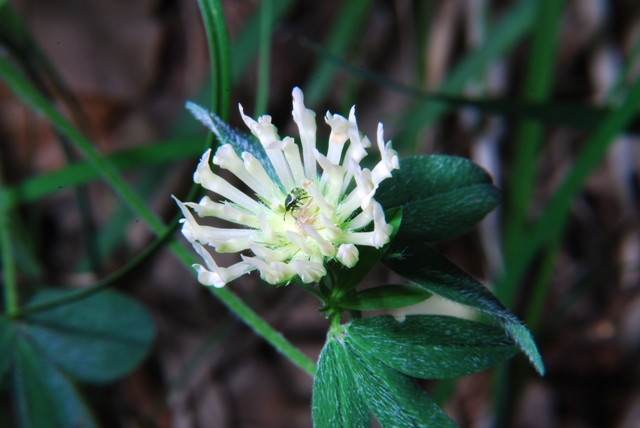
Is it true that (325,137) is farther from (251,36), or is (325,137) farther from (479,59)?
(479,59)

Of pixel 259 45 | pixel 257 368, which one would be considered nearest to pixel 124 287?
pixel 257 368

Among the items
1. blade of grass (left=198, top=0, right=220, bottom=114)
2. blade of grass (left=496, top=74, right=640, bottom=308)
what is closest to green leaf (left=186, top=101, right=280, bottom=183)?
blade of grass (left=198, top=0, right=220, bottom=114)

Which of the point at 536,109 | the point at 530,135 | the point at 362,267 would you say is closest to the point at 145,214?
the point at 362,267

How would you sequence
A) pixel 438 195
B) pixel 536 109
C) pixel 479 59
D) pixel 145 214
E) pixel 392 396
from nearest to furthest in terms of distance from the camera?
pixel 392 396 < pixel 438 195 < pixel 145 214 < pixel 536 109 < pixel 479 59

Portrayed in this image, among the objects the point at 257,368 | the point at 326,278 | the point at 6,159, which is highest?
the point at 6,159

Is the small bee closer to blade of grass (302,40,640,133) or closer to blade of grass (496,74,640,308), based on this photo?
blade of grass (302,40,640,133)

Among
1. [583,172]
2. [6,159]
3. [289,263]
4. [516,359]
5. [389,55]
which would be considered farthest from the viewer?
[389,55]

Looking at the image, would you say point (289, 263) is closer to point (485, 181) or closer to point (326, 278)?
point (326, 278)
